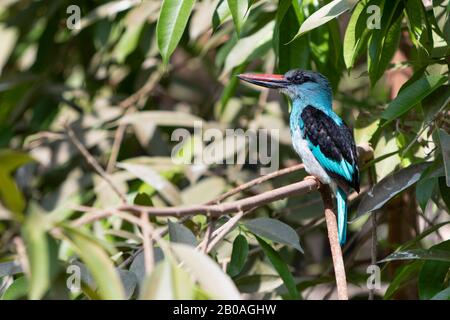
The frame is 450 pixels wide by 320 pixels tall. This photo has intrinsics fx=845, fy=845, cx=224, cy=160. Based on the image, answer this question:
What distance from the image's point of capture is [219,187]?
3920mm

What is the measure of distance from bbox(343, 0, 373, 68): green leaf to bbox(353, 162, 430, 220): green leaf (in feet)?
1.27

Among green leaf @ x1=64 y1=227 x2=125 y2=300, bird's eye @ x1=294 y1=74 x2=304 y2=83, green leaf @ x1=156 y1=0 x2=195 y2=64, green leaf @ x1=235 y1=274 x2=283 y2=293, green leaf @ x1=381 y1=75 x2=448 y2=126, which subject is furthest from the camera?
bird's eye @ x1=294 y1=74 x2=304 y2=83

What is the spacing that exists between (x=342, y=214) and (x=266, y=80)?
66cm

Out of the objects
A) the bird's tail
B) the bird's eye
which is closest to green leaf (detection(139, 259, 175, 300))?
the bird's tail

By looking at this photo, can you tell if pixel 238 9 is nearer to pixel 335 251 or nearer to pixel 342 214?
pixel 335 251

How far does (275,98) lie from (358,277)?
1.39 meters

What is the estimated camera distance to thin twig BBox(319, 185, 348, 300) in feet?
7.44

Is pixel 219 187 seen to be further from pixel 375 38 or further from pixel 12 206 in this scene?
pixel 12 206

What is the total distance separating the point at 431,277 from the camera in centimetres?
260

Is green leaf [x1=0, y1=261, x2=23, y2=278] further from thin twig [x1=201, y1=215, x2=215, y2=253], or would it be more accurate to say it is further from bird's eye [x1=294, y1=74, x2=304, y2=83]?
bird's eye [x1=294, y1=74, x2=304, y2=83]

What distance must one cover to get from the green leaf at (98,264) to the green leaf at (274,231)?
3.10 ft

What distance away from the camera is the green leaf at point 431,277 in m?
2.56

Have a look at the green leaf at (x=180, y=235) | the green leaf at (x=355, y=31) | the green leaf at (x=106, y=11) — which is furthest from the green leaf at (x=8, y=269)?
the green leaf at (x=106, y=11)
